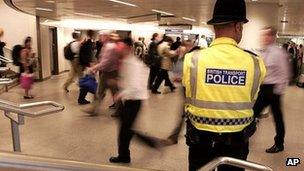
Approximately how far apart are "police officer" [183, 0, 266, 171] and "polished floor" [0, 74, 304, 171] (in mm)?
1367

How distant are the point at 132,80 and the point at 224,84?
7.03ft

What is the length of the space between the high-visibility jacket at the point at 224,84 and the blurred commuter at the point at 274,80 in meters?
2.50

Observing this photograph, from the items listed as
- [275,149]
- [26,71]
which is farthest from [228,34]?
[26,71]

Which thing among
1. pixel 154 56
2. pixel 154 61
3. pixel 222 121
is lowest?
pixel 154 61

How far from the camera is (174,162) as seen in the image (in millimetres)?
4133

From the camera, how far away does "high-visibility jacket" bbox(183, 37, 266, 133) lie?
1.89 meters

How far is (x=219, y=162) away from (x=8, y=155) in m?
0.86

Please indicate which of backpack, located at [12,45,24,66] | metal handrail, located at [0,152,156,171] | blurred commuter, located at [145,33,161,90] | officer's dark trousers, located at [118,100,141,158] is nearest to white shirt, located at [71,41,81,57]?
backpack, located at [12,45,24,66]

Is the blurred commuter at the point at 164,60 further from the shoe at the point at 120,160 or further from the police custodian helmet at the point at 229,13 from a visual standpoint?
the police custodian helmet at the point at 229,13

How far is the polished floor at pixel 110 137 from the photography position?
4264 millimetres

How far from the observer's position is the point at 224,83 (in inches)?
74.5

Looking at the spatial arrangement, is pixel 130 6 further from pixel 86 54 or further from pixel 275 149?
pixel 275 149

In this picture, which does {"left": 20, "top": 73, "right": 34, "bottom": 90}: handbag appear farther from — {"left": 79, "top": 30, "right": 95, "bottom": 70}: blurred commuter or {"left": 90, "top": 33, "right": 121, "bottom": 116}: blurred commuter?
{"left": 90, "top": 33, "right": 121, "bottom": 116}: blurred commuter

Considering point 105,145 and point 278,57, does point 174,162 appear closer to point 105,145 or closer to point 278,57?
point 105,145
